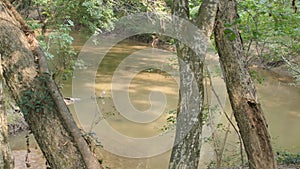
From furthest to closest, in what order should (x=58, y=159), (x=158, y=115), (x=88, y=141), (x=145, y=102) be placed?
1. (x=145, y=102)
2. (x=158, y=115)
3. (x=88, y=141)
4. (x=58, y=159)

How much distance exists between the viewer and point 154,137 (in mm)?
9008

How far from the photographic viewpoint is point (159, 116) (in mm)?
10602

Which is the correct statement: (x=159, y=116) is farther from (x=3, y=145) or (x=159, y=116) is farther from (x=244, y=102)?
(x=3, y=145)

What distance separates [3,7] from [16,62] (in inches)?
14.8

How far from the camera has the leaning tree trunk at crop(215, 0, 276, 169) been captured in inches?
117

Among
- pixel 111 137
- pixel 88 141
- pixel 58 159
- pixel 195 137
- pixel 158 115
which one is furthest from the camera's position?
pixel 158 115

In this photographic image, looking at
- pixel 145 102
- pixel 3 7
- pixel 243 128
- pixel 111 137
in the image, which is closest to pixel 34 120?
pixel 3 7

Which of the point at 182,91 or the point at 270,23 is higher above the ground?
the point at 270,23

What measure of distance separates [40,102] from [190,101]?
1198 mm

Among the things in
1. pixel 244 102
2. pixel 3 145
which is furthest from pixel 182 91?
pixel 3 145

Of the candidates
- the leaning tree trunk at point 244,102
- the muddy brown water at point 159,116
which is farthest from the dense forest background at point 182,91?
the muddy brown water at point 159,116

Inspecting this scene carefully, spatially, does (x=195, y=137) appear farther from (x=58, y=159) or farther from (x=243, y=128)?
(x=58, y=159)

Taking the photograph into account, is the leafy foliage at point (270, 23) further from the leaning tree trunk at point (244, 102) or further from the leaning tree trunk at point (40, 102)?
the leaning tree trunk at point (40, 102)

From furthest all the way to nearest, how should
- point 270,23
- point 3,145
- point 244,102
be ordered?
1. point 270,23
2. point 244,102
3. point 3,145
